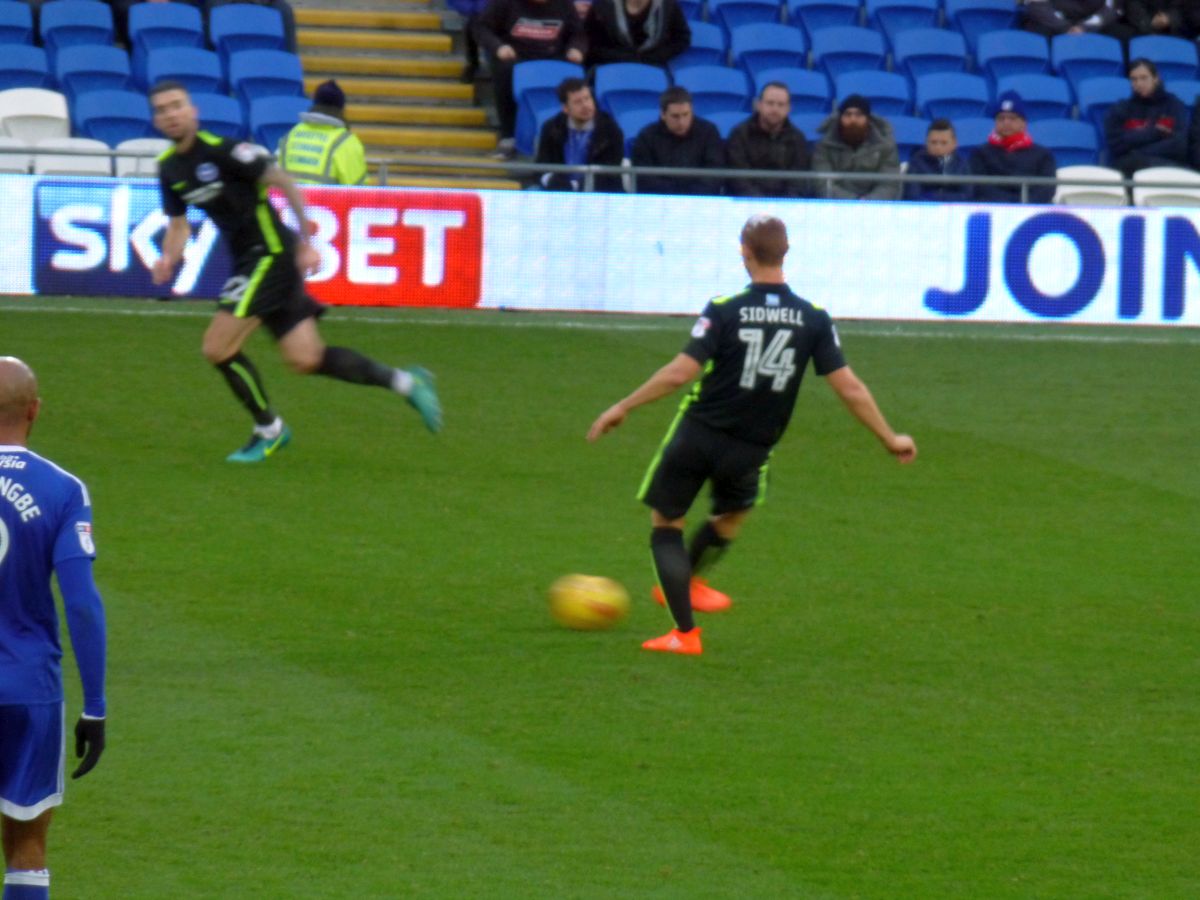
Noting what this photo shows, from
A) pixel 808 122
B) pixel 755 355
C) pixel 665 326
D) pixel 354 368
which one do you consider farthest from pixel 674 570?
pixel 808 122

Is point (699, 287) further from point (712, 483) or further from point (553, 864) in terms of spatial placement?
point (553, 864)

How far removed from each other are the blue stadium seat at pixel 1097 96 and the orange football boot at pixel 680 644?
48.3 ft

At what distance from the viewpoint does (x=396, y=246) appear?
16.1m

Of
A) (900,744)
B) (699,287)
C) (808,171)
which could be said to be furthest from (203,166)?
(808,171)

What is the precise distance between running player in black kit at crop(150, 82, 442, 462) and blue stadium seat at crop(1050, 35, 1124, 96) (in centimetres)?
1329

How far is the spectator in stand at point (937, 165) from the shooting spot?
17.6 meters

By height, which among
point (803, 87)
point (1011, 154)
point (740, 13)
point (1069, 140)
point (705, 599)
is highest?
point (740, 13)

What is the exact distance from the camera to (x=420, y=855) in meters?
5.73

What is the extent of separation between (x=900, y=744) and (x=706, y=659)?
1185 mm

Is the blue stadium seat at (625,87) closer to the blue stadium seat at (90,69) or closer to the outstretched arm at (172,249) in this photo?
the blue stadium seat at (90,69)

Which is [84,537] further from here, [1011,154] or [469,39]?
[469,39]

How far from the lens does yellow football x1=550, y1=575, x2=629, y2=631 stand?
8.23 m

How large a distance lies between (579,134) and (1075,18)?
7.84 meters

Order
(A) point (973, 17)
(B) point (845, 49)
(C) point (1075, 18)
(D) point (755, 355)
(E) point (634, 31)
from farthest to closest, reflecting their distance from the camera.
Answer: (C) point (1075, 18) → (A) point (973, 17) → (B) point (845, 49) → (E) point (634, 31) → (D) point (755, 355)
